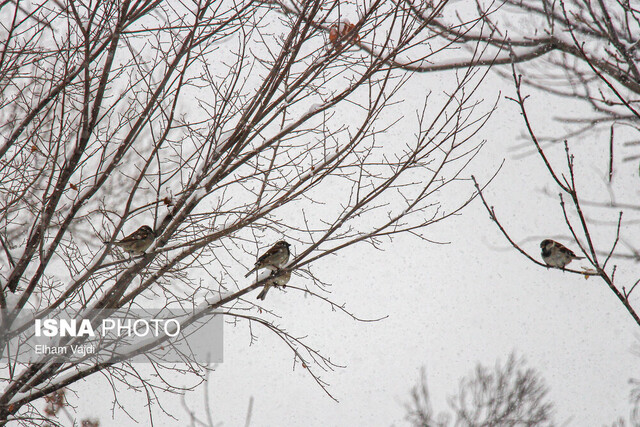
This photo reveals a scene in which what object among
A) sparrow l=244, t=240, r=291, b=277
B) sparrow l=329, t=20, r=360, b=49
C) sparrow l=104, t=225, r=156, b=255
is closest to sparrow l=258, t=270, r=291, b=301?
sparrow l=244, t=240, r=291, b=277

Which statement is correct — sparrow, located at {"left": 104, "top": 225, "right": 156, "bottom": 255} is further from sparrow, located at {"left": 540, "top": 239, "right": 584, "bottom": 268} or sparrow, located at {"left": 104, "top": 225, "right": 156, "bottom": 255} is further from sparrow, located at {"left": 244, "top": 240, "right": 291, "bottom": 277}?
sparrow, located at {"left": 540, "top": 239, "right": 584, "bottom": 268}

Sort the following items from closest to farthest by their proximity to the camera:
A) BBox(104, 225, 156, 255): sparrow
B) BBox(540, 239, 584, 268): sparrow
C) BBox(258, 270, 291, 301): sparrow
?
BBox(258, 270, 291, 301): sparrow, BBox(104, 225, 156, 255): sparrow, BBox(540, 239, 584, 268): sparrow

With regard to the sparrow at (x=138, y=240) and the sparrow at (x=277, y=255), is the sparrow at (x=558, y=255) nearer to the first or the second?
the sparrow at (x=277, y=255)

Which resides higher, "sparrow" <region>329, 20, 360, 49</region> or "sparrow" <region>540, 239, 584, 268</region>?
"sparrow" <region>329, 20, 360, 49</region>

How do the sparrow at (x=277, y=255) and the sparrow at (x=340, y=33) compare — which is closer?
the sparrow at (x=340, y=33)

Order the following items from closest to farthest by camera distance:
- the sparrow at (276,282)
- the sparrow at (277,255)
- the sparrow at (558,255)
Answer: the sparrow at (276,282), the sparrow at (277,255), the sparrow at (558,255)

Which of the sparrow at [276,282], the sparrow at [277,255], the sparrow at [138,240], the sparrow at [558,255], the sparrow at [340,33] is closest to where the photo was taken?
the sparrow at [340,33]

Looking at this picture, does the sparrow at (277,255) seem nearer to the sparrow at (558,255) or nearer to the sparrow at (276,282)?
the sparrow at (276,282)

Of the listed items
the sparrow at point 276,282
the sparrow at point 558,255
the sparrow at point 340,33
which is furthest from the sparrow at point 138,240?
the sparrow at point 558,255

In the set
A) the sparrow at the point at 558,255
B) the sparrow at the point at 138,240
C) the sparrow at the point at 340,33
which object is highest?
the sparrow at the point at 340,33

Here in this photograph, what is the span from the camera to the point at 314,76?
490cm

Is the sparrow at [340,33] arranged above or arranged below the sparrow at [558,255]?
above

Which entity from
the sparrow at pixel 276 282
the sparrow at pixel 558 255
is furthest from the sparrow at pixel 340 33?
the sparrow at pixel 558 255

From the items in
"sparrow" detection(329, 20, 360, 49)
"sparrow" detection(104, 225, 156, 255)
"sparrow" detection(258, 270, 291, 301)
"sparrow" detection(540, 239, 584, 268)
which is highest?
"sparrow" detection(329, 20, 360, 49)
